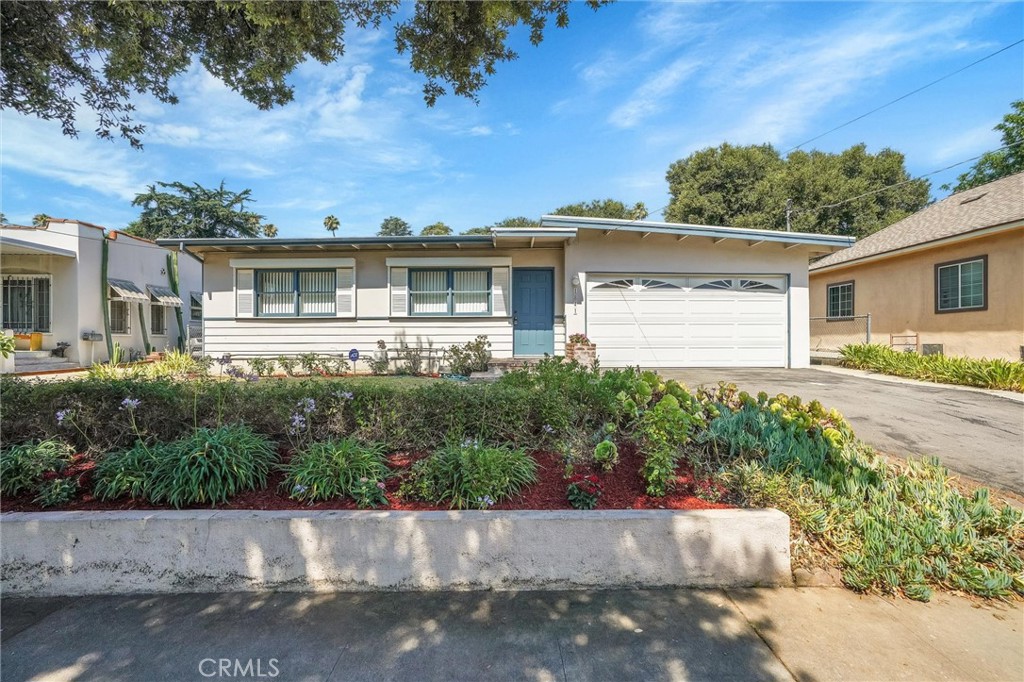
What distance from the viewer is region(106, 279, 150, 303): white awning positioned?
13.4 m

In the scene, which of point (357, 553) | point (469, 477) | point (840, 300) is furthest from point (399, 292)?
point (840, 300)

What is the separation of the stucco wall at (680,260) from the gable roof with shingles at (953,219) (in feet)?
12.2

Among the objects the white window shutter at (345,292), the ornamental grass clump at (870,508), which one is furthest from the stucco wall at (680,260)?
the ornamental grass clump at (870,508)

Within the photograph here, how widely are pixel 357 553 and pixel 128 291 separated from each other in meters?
16.0

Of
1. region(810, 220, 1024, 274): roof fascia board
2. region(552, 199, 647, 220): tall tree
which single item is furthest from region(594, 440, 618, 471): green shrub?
region(552, 199, 647, 220): tall tree

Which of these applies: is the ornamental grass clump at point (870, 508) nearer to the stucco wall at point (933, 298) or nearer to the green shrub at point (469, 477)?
the green shrub at point (469, 477)

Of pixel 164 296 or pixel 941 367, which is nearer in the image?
pixel 941 367

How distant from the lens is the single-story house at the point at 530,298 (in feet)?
33.2

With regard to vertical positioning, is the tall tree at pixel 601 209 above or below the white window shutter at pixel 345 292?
A: above

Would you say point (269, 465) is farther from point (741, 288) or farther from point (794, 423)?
point (741, 288)

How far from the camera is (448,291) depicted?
10359 millimetres

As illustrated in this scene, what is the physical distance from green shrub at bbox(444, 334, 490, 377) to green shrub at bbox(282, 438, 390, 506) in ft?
21.1

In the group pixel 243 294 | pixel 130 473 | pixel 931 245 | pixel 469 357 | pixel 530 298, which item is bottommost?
pixel 130 473

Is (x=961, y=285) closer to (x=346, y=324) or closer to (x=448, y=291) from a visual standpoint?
(x=448, y=291)
